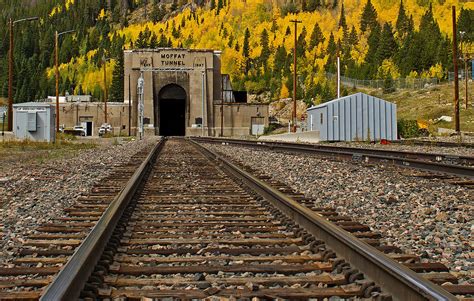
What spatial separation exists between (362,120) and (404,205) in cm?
3252

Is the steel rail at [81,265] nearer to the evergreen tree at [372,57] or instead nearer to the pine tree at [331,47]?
the evergreen tree at [372,57]

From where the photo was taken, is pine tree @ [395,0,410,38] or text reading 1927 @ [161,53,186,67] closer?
text reading 1927 @ [161,53,186,67]

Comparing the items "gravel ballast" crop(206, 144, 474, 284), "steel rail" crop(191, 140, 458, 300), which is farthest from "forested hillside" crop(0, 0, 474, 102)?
"steel rail" crop(191, 140, 458, 300)

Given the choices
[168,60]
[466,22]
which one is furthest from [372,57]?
[168,60]

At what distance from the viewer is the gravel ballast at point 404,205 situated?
5125mm

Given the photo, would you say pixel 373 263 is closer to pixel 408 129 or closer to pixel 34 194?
pixel 34 194

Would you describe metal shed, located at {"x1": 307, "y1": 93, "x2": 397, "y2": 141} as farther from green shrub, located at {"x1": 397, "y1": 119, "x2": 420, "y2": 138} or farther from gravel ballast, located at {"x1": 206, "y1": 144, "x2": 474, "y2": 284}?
gravel ballast, located at {"x1": 206, "y1": 144, "x2": 474, "y2": 284}

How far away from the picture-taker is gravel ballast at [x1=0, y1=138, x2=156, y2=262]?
616 centimetres

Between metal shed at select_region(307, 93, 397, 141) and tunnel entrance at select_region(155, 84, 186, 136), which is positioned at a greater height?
tunnel entrance at select_region(155, 84, 186, 136)

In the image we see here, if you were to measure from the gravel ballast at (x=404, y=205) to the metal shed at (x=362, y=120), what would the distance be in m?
25.7

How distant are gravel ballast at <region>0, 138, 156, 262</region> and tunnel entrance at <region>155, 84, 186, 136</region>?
7011cm

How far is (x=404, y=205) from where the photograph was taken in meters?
7.91

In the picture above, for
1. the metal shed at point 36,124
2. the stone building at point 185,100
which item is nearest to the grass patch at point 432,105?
the stone building at point 185,100

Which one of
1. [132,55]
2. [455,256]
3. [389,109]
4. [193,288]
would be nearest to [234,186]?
[455,256]
